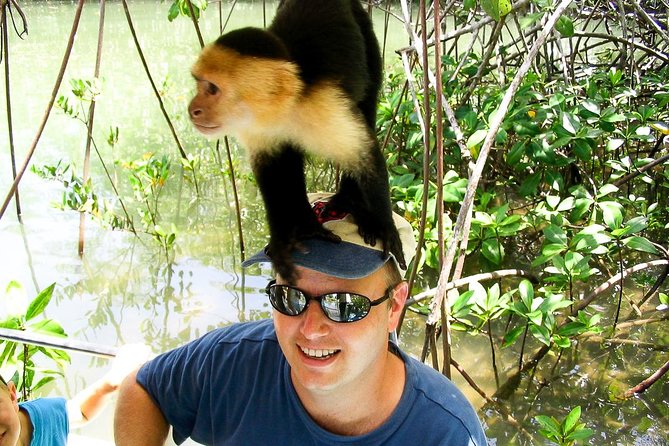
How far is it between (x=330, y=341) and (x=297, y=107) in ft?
2.08

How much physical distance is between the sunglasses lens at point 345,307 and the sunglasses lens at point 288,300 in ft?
0.19

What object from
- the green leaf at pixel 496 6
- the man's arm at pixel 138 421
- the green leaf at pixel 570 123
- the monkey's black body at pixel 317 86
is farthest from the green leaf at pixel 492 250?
the man's arm at pixel 138 421

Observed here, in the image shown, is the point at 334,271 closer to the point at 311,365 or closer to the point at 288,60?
the point at 311,365

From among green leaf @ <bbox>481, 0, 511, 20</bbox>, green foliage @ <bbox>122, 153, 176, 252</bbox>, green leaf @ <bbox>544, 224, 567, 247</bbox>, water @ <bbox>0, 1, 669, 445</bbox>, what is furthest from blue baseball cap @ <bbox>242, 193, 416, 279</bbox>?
green foliage @ <bbox>122, 153, 176, 252</bbox>

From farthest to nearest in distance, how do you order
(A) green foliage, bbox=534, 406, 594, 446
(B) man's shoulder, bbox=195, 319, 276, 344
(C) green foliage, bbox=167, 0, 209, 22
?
(C) green foliage, bbox=167, 0, 209, 22 → (A) green foliage, bbox=534, 406, 594, 446 → (B) man's shoulder, bbox=195, 319, 276, 344

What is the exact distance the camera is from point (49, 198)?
4.62 meters

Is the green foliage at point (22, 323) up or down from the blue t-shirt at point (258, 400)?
down

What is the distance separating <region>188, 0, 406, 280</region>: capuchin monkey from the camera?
1456 mm

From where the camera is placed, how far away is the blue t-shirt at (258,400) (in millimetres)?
1196

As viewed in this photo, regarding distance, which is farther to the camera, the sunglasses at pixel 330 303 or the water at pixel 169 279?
the water at pixel 169 279

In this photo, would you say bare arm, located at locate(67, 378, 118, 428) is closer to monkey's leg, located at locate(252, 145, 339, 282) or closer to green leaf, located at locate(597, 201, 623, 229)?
monkey's leg, located at locate(252, 145, 339, 282)

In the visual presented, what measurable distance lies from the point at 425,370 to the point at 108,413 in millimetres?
1742

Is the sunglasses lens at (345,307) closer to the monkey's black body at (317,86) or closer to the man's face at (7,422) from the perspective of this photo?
the monkey's black body at (317,86)

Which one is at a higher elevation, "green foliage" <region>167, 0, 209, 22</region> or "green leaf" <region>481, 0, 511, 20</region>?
"green leaf" <region>481, 0, 511, 20</region>
